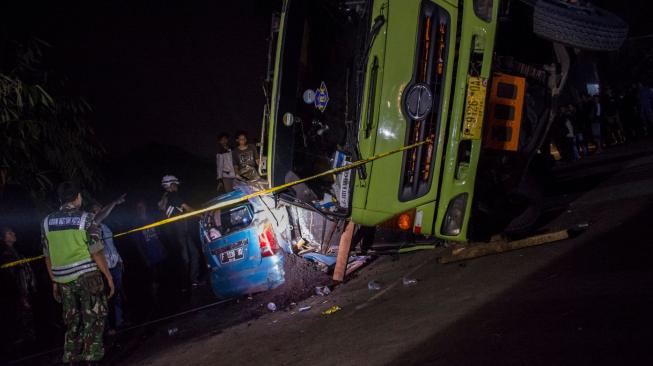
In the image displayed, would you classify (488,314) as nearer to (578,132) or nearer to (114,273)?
(114,273)

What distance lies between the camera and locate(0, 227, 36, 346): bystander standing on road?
19.0 feet

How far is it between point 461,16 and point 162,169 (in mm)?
9348

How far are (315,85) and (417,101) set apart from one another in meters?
1.10

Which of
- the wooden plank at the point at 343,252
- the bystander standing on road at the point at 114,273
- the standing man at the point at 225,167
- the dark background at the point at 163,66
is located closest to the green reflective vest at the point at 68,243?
the bystander standing on road at the point at 114,273

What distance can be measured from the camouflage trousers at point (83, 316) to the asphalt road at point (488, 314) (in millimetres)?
613

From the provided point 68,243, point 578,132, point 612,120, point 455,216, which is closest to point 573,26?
point 455,216

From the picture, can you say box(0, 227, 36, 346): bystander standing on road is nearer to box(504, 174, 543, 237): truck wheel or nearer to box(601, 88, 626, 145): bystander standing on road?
box(504, 174, 543, 237): truck wheel

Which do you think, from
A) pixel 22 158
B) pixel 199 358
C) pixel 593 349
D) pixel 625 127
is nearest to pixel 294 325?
pixel 199 358

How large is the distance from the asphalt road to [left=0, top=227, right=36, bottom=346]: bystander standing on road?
168 centimetres

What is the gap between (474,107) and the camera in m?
4.32

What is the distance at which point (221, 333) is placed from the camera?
548cm

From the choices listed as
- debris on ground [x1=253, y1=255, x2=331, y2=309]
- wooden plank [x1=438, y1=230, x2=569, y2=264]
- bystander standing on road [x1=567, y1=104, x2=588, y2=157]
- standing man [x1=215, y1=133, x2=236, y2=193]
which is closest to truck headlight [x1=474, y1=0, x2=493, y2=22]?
wooden plank [x1=438, y1=230, x2=569, y2=264]

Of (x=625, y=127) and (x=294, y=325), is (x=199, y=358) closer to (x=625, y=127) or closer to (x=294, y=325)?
(x=294, y=325)

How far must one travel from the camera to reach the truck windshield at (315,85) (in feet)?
15.3
